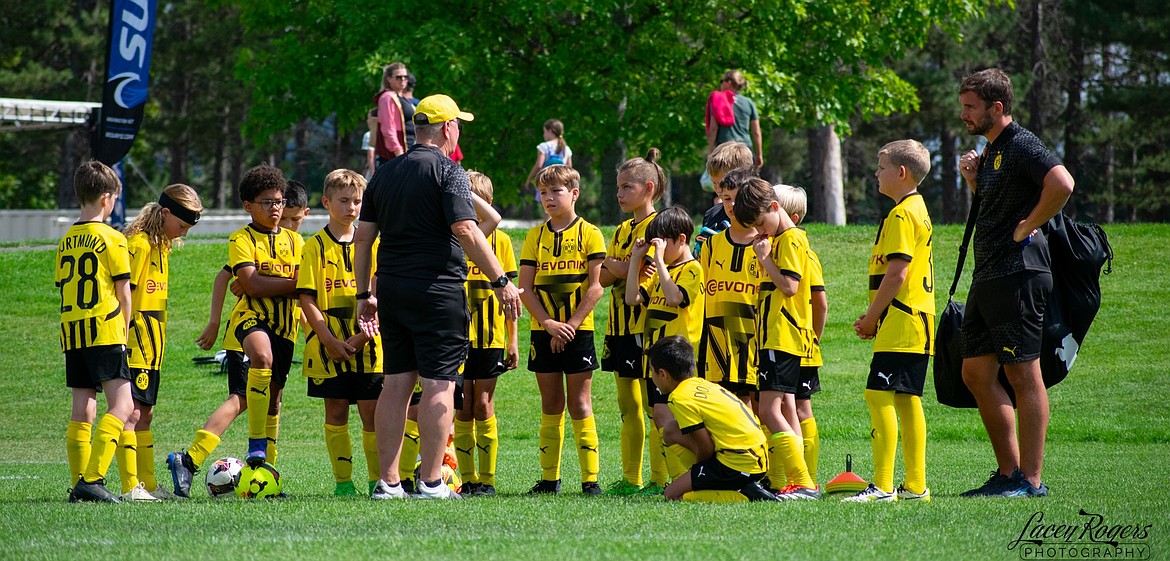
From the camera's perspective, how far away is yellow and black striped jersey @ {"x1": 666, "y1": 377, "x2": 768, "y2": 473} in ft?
21.7

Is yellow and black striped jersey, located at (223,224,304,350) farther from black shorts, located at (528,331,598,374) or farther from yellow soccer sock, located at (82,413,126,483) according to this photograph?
black shorts, located at (528,331,598,374)

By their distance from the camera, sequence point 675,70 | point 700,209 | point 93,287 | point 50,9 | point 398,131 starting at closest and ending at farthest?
point 93,287, point 398,131, point 675,70, point 50,9, point 700,209

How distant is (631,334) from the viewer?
7.90m

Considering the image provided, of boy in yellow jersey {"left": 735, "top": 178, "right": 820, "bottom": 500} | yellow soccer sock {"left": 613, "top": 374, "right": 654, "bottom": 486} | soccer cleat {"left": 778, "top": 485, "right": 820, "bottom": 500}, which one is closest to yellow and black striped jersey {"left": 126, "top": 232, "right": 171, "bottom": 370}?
yellow soccer sock {"left": 613, "top": 374, "right": 654, "bottom": 486}

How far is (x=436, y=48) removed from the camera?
20.4 metres

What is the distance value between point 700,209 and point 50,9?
26940 mm

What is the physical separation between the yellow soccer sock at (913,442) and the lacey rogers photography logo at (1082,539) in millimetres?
1081

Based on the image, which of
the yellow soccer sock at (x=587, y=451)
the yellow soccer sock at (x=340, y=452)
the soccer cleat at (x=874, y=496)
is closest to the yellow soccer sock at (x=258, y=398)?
the yellow soccer sock at (x=340, y=452)

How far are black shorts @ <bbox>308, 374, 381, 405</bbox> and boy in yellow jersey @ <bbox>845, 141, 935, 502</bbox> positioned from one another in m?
3.22

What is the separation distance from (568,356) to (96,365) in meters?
2.97

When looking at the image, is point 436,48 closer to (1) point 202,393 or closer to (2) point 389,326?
(1) point 202,393

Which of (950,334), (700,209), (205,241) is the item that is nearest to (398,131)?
(950,334)

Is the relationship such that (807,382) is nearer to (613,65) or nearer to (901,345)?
(901,345)

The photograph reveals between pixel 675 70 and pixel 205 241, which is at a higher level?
pixel 675 70
